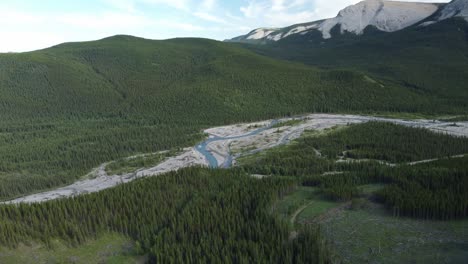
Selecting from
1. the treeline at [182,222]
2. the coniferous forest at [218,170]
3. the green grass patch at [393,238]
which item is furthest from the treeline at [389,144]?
the green grass patch at [393,238]

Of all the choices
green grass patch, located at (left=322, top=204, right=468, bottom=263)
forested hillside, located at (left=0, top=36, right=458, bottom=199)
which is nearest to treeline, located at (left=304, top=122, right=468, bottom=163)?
green grass patch, located at (left=322, top=204, right=468, bottom=263)

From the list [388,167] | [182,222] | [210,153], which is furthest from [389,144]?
[182,222]

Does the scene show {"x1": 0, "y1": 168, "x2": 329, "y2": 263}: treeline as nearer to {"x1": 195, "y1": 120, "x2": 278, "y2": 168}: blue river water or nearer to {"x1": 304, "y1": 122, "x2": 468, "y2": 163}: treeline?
{"x1": 195, "y1": 120, "x2": 278, "y2": 168}: blue river water

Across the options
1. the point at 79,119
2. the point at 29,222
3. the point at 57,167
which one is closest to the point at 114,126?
the point at 79,119

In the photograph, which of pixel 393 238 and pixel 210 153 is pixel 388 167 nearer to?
pixel 393 238

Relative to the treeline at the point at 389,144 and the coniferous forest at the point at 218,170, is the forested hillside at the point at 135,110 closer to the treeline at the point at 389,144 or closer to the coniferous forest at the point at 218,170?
the coniferous forest at the point at 218,170

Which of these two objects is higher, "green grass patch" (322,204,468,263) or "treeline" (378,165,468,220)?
"treeline" (378,165,468,220)
